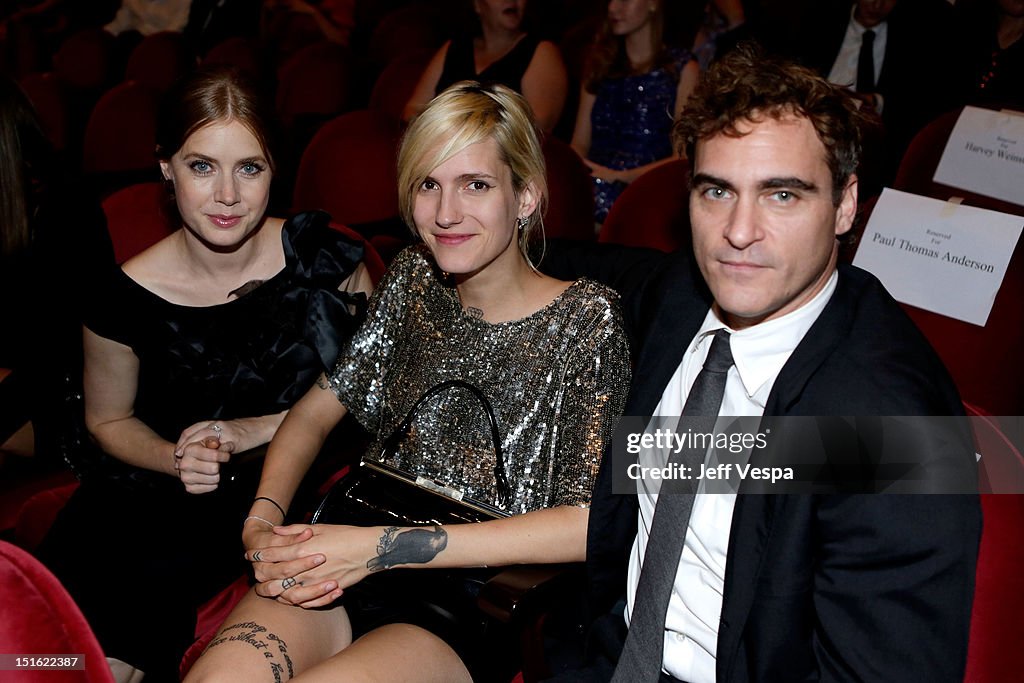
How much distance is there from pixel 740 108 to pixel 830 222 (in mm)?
193

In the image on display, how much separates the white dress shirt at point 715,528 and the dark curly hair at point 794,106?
17 cm

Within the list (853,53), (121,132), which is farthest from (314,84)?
(853,53)

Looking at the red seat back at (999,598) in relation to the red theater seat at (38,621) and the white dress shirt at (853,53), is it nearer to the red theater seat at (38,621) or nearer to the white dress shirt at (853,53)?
the red theater seat at (38,621)

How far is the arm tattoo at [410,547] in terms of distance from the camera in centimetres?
145

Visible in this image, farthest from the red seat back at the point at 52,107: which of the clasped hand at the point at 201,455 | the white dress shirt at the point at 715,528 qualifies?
the white dress shirt at the point at 715,528

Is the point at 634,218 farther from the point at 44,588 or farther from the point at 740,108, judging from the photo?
the point at 44,588

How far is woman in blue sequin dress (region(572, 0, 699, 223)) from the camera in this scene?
3.36 m

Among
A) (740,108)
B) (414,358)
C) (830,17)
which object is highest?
(830,17)

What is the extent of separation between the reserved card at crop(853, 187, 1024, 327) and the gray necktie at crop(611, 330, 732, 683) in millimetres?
910

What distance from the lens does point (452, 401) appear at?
165cm

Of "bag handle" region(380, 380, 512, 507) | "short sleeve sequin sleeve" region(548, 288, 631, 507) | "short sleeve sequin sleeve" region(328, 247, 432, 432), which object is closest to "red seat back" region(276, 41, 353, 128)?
"short sleeve sequin sleeve" region(328, 247, 432, 432)

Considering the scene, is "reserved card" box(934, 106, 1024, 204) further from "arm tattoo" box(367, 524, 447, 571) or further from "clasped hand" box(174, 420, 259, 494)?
"clasped hand" box(174, 420, 259, 494)

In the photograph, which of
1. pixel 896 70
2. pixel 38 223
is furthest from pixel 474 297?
pixel 896 70

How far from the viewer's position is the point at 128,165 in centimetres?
357
